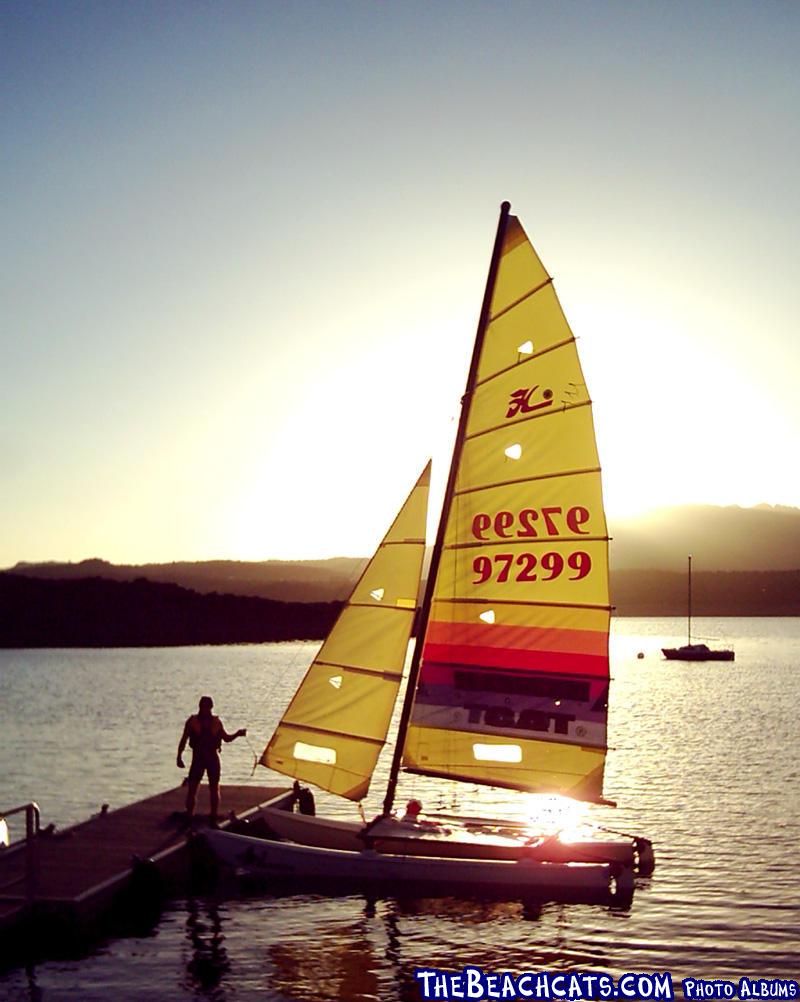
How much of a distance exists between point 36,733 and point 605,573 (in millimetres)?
56333

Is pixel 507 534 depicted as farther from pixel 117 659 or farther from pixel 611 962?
pixel 117 659

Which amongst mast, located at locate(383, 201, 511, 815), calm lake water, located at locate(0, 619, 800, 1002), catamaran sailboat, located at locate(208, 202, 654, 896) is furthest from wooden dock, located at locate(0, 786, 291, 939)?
mast, located at locate(383, 201, 511, 815)

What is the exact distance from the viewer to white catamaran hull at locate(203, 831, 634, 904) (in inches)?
904

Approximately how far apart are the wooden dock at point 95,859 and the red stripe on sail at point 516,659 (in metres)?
6.58

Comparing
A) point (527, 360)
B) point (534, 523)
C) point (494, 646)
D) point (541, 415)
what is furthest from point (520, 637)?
point (527, 360)

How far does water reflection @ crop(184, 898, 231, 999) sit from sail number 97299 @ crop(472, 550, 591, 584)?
883cm

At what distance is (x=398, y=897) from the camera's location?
77.9ft

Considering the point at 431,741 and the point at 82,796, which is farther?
the point at 82,796

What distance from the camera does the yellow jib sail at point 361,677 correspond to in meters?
24.5

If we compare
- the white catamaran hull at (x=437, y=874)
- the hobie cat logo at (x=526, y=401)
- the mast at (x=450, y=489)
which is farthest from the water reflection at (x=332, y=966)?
the hobie cat logo at (x=526, y=401)

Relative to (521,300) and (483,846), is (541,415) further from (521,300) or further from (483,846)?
(483,846)

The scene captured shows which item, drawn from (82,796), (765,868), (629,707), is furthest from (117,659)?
(765,868)

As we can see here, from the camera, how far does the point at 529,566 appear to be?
78.3ft

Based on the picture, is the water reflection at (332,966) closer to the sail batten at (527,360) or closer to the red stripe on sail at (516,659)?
the red stripe on sail at (516,659)
